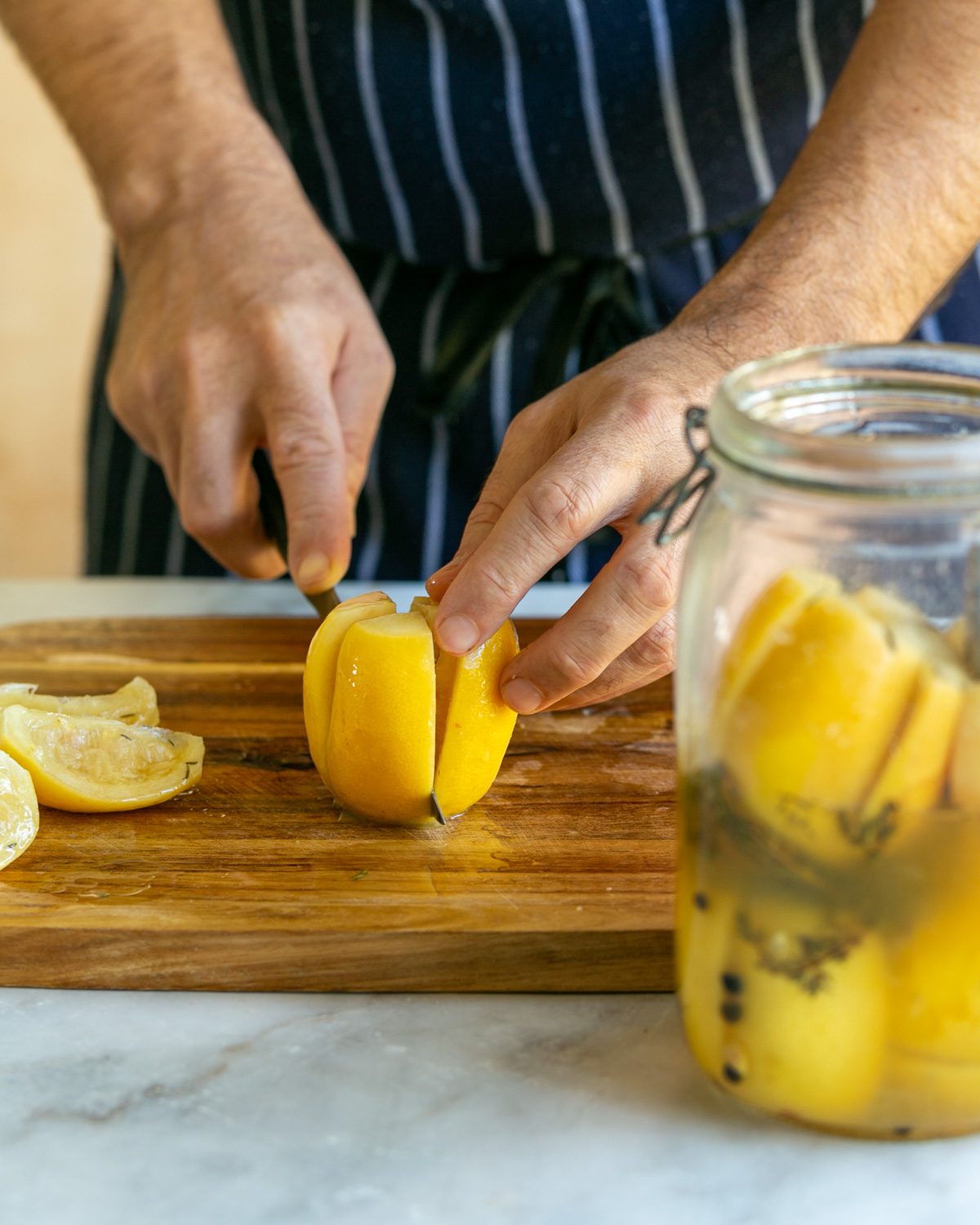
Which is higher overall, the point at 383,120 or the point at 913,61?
the point at 913,61

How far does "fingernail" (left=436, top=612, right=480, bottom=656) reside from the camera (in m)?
Result: 0.99

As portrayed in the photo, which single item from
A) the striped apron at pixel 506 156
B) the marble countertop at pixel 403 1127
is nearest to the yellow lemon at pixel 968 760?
the marble countertop at pixel 403 1127

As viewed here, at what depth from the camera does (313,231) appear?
4.94 feet

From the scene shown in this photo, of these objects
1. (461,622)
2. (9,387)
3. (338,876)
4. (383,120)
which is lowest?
(9,387)

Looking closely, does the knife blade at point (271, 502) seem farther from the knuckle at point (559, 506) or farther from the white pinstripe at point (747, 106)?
the white pinstripe at point (747, 106)

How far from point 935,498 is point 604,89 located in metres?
1.10

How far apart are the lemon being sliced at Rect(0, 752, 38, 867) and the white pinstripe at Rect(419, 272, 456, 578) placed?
0.81 m

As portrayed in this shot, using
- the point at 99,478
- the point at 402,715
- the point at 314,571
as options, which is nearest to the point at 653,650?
the point at 402,715

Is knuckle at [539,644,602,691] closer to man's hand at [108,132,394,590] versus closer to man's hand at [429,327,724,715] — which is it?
man's hand at [429,327,724,715]

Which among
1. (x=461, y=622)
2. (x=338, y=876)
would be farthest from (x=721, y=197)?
(x=338, y=876)

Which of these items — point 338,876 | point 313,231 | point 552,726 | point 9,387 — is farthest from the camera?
point 9,387

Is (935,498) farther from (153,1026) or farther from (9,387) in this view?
(9,387)

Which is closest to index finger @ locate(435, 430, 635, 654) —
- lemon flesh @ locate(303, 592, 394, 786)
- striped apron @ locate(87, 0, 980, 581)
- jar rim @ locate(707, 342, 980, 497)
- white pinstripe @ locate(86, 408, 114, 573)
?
lemon flesh @ locate(303, 592, 394, 786)

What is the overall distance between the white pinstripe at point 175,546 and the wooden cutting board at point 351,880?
0.61 m
